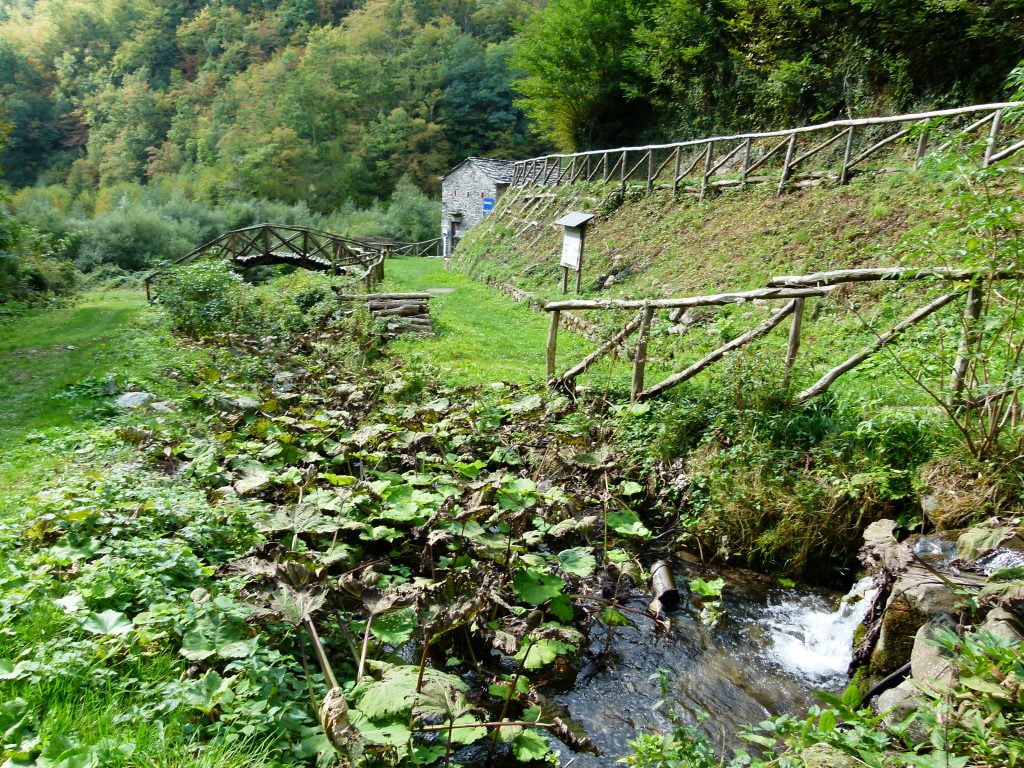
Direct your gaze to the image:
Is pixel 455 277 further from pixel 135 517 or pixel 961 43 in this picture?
pixel 135 517

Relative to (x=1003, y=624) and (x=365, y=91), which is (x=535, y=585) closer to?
(x=1003, y=624)

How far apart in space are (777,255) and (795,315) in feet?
17.7

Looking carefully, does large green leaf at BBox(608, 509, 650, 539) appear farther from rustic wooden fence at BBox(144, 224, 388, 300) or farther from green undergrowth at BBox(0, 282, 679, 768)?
rustic wooden fence at BBox(144, 224, 388, 300)

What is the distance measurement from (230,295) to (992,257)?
490 inches

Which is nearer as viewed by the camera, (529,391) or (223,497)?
(223,497)

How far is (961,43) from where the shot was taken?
1253cm

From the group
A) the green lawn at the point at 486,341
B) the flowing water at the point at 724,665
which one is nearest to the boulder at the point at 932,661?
the flowing water at the point at 724,665

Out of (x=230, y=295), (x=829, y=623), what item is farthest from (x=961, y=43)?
(x=230, y=295)

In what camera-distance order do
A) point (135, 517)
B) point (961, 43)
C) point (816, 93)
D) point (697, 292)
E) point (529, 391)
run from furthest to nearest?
point (816, 93) → point (961, 43) → point (697, 292) → point (529, 391) → point (135, 517)

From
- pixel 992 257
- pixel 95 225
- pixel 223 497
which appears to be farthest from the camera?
pixel 95 225

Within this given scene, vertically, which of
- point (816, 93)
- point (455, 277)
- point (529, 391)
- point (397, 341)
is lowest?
point (455, 277)

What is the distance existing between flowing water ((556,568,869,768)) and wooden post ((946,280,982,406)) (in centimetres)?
149

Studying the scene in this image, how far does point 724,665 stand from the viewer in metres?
4.01

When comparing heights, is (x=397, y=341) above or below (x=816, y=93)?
below
